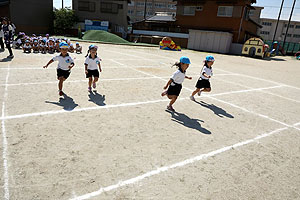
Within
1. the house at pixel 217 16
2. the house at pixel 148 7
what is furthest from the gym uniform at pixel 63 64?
the house at pixel 148 7

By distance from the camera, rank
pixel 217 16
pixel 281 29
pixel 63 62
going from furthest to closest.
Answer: pixel 281 29 < pixel 217 16 < pixel 63 62

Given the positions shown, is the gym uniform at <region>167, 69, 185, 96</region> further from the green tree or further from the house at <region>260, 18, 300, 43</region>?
the house at <region>260, 18, 300, 43</region>

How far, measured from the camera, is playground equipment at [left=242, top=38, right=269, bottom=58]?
91.1 ft

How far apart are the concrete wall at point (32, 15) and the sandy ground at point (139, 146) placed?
1372 inches

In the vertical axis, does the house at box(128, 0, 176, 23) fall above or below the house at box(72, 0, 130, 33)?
above

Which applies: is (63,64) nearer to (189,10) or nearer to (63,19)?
(189,10)

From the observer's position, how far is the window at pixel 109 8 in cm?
4381

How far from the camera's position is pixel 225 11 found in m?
31.9

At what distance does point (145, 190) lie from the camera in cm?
302

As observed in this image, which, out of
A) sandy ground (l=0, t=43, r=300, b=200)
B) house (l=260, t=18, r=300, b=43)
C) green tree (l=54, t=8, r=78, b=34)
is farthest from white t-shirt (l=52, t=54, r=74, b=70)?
house (l=260, t=18, r=300, b=43)

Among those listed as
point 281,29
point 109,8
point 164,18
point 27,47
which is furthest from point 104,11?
point 281,29

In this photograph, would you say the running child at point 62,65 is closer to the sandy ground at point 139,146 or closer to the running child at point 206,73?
the sandy ground at point 139,146

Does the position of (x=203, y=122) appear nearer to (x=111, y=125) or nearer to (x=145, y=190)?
(x=111, y=125)

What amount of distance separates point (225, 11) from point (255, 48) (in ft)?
25.0
